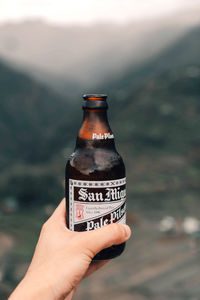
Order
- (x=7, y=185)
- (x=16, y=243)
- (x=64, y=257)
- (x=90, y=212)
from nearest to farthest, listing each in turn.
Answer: (x=64, y=257)
(x=90, y=212)
(x=16, y=243)
(x=7, y=185)

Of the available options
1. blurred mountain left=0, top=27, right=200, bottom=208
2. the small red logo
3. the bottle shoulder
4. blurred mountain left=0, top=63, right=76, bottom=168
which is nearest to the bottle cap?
the bottle shoulder

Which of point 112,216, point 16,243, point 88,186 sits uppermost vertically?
point 88,186

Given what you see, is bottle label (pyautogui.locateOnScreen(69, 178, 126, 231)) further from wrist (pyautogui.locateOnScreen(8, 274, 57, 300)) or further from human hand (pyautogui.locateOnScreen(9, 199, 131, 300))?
wrist (pyautogui.locateOnScreen(8, 274, 57, 300))

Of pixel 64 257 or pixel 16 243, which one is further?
pixel 16 243

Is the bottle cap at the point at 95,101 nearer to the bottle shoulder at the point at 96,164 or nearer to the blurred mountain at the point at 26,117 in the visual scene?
the bottle shoulder at the point at 96,164

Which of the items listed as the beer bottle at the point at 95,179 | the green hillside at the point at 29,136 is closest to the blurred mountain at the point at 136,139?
the green hillside at the point at 29,136

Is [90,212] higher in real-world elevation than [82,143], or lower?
lower

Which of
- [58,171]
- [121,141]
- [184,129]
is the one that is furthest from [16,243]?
[184,129]

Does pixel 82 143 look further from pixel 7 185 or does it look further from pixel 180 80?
pixel 180 80

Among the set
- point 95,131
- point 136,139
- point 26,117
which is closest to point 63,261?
point 95,131
